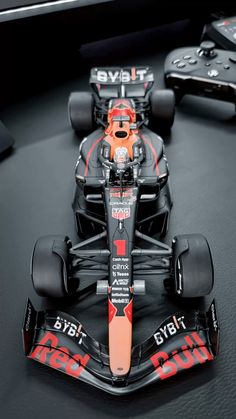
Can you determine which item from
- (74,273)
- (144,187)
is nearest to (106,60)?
(144,187)

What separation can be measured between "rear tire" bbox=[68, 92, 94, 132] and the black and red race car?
1.02ft

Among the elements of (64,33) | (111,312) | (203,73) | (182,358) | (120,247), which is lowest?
(182,358)

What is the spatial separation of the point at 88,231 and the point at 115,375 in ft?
2.42

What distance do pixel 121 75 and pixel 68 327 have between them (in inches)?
54.7

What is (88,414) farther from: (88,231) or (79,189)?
(79,189)

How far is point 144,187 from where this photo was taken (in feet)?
6.30

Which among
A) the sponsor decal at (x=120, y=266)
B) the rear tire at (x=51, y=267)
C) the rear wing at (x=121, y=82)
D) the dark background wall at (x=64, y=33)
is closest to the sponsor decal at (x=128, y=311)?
the sponsor decal at (x=120, y=266)

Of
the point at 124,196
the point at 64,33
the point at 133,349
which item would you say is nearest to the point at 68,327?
the point at 133,349

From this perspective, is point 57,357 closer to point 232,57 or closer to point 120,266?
point 120,266

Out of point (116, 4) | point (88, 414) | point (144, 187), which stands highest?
point (116, 4)

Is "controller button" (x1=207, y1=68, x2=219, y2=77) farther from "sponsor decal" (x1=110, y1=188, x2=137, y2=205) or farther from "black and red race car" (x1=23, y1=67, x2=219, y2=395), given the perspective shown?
"sponsor decal" (x1=110, y1=188, x2=137, y2=205)

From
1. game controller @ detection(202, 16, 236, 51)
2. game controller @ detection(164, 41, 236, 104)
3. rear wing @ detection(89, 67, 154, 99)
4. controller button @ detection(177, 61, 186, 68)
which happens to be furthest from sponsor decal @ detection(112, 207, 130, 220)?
game controller @ detection(202, 16, 236, 51)

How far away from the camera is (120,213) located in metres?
1.74

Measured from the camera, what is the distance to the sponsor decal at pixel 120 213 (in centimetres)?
173
